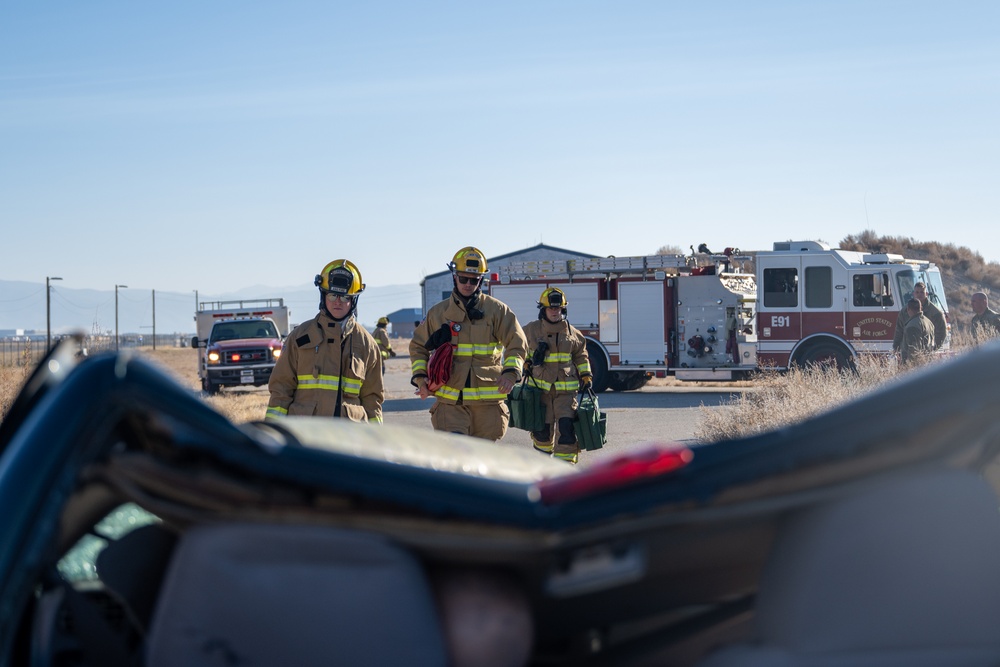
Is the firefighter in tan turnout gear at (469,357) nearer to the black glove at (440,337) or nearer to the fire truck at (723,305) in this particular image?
the black glove at (440,337)

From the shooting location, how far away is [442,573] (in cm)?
198

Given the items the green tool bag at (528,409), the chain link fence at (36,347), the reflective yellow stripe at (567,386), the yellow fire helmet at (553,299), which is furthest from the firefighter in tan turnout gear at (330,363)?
the yellow fire helmet at (553,299)

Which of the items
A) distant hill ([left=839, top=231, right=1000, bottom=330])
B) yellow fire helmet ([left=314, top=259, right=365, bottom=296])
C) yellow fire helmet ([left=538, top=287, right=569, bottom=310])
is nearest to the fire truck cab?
yellow fire helmet ([left=538, top=287, right=569, bottom=310])

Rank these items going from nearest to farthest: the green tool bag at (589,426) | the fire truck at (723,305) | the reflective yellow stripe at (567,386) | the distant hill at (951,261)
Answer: the green tool bag at (589,426) → the reflective yellow stripe at (567,386) → the fire truck at (723,305) → the distant hill at (951,261)

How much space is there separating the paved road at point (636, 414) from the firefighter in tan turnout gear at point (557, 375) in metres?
1.69

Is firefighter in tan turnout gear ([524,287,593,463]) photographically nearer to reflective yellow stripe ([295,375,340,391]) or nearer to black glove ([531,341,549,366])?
black glove ([531,341,549,366])

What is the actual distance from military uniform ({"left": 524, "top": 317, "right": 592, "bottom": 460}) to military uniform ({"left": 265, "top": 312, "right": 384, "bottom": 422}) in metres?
3.07

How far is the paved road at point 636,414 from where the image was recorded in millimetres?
14359

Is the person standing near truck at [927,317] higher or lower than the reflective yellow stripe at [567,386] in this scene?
higher

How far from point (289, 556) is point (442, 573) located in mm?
295

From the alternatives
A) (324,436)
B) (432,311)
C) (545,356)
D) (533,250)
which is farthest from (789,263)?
(533,250)

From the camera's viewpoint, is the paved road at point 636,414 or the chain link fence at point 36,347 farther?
the paved road at point 636,414

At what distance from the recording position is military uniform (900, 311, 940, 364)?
14211 millimetres

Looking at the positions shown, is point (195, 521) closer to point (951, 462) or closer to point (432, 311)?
point (951, 462)
